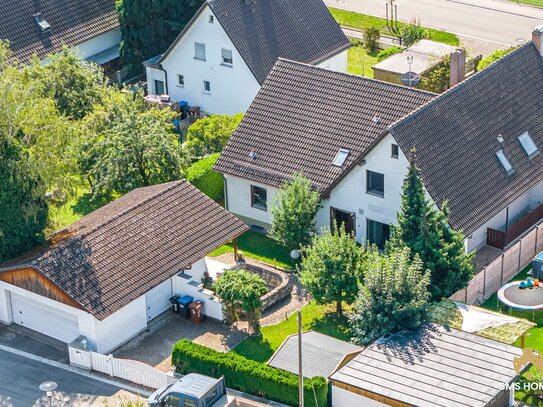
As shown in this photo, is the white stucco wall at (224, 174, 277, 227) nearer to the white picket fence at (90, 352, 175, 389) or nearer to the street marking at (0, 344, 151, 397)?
the white picket fence at (90, 352, 175, 389)

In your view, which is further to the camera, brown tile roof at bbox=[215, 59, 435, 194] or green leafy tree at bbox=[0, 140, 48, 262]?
brown tile roof at bbox=[215, 59, 435, 194]

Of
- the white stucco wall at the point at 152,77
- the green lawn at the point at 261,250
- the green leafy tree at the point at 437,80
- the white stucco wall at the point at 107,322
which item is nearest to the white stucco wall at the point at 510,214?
the green lawn at the point at 261,250

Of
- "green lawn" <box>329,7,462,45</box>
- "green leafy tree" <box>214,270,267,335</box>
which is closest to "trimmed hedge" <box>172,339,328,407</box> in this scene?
"green leafy tree" <box>214,270,267,335</box>

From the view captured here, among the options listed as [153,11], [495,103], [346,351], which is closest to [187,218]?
[346,351]

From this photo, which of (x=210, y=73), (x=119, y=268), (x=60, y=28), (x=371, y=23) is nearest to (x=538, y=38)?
(x=210, y=73)

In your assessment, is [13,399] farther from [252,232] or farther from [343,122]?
[343,122]

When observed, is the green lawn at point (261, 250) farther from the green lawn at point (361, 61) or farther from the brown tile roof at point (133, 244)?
the green lawn at point (361, 61)
